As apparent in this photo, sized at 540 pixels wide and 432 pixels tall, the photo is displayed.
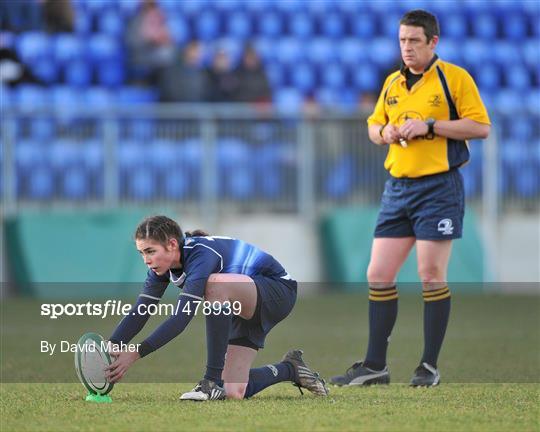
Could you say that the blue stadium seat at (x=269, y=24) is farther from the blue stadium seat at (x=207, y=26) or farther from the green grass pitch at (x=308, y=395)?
the green grass pitch at (x=308, y=395)

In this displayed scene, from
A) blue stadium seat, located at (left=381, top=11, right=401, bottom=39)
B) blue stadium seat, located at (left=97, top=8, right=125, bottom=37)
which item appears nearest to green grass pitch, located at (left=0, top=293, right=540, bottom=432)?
blue stadium seat, located at (left=97, top=8, right=125, bottom=37)

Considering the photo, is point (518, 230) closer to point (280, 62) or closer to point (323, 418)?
point (280, 62)

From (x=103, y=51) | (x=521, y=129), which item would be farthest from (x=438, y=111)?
(x=103, y=51)

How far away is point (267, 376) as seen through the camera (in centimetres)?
682

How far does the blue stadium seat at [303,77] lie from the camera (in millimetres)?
18625

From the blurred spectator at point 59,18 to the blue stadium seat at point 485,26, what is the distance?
6619 millimetres

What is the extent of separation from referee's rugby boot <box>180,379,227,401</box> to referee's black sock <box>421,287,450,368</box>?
1.62 metres

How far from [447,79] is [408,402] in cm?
210

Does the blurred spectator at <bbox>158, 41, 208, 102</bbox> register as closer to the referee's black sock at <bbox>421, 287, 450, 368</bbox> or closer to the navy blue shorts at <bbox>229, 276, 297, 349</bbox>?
the referee's black sock at <bbox>421, 287, 450, 368</bbox>

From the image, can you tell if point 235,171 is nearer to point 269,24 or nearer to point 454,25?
point 269,24

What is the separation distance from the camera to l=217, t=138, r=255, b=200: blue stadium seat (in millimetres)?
14648

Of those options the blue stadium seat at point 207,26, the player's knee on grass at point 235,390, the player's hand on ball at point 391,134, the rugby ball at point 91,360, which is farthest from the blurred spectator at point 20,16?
the rugby ball at point 91,360

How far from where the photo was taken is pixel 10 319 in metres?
11.8

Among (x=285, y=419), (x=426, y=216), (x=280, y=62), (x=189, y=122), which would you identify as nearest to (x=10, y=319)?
(x=189, y=122)
